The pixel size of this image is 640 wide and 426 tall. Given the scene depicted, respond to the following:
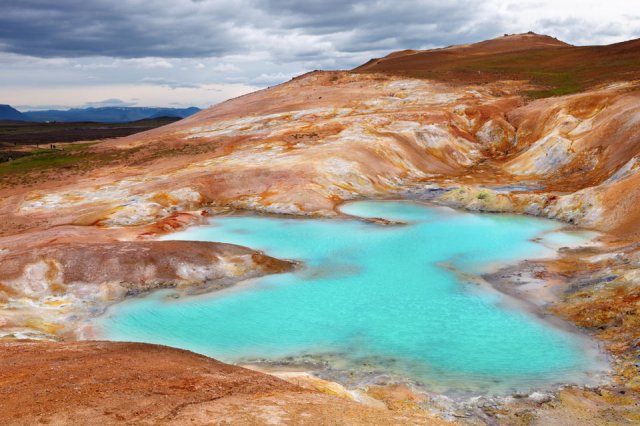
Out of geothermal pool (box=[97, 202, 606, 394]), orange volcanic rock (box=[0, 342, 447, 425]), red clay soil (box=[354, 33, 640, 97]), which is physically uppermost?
red clay soil (box=[354, 33, 640, 97])

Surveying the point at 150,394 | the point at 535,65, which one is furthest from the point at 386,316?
the point at 535,65

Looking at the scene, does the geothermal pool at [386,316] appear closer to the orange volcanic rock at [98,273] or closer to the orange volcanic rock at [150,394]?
the orange volcanic rock at [98,273]

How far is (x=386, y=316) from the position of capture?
24.2 m

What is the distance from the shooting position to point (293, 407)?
12938 mm

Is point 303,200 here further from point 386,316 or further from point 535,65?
point 535,65

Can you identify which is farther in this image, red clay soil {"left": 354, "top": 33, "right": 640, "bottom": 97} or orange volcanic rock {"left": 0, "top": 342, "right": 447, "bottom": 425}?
red clay soil {"left": 354, "top": 33, "right": 640, "bottom": 97}

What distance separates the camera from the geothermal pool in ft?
63.9

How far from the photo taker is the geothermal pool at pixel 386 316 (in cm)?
1947

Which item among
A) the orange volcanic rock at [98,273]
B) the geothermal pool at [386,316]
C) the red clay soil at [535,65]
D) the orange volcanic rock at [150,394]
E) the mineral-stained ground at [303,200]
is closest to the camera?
the orange volcanic rock at [150,394]

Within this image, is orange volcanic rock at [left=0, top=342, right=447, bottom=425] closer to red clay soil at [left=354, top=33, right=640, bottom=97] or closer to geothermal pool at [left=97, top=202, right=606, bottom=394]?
geothermal pool at [left=97, top=202, right=606, bottom=394]

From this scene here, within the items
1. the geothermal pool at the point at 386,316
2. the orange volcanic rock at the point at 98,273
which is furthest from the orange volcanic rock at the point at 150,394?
the orange volcanic rock at the point at 98,273

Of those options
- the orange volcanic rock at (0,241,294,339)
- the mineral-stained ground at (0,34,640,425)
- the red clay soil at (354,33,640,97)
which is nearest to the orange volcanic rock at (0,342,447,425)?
the mineral-stained ground at (0,34,640,425)

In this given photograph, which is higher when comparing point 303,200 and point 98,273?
point 303,200

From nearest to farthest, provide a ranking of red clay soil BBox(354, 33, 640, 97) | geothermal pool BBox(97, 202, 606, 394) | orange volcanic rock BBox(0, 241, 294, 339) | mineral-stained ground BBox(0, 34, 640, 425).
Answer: mineral-stained ground BBox(0, 34, 640, 425), geothermal pool BBox(97, 202, 606, 394), orange volcanic rock BBox(0, 241, 294, 339), red clay soil BBox(354, 33, 640, 97)
